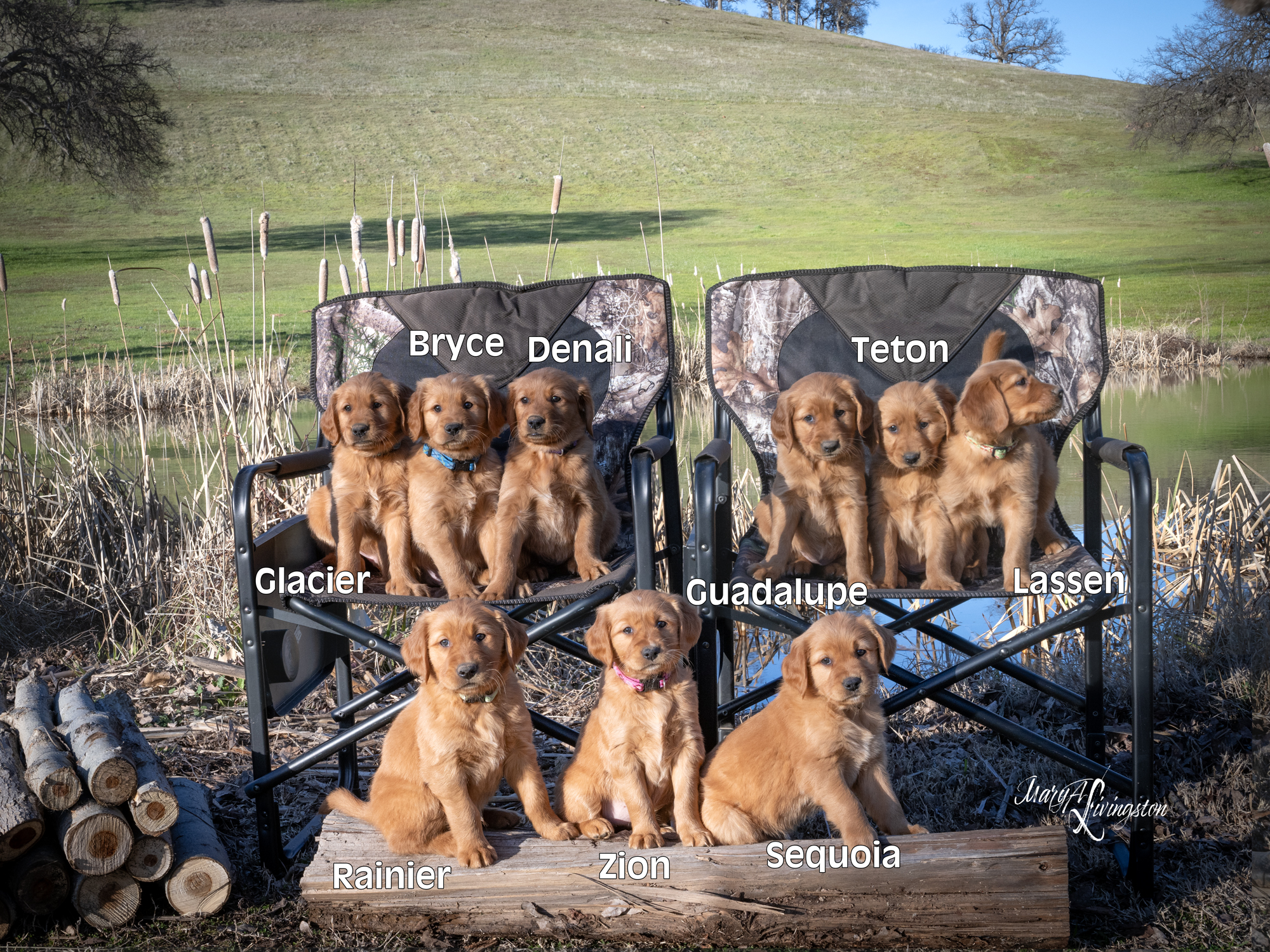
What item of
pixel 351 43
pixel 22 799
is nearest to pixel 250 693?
pixel 22 799

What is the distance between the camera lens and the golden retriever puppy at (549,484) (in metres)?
3.12

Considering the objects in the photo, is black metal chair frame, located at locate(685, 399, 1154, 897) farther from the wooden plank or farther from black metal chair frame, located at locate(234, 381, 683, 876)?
the wooden plank

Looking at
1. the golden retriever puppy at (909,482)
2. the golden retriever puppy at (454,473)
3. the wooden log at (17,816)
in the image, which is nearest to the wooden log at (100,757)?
the wooden log at (17,816)

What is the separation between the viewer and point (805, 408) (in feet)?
10.1

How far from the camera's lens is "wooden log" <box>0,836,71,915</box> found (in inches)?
104

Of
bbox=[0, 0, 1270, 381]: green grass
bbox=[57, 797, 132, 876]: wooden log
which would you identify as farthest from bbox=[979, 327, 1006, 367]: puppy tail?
bbox=[0, 0, 1270, 381]: green grass

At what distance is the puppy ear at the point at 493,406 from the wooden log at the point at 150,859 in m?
1.38

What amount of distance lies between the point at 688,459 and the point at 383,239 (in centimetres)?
1612

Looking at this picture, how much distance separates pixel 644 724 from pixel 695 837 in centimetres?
29

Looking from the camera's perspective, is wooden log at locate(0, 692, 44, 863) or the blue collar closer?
wooden log at locate(0, 692, 44, 863)

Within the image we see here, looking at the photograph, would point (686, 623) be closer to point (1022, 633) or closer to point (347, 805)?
point (1022, 633)

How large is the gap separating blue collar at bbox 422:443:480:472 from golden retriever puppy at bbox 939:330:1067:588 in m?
1.36

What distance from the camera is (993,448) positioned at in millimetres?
3016

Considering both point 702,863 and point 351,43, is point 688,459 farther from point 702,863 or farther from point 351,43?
point 351,43
